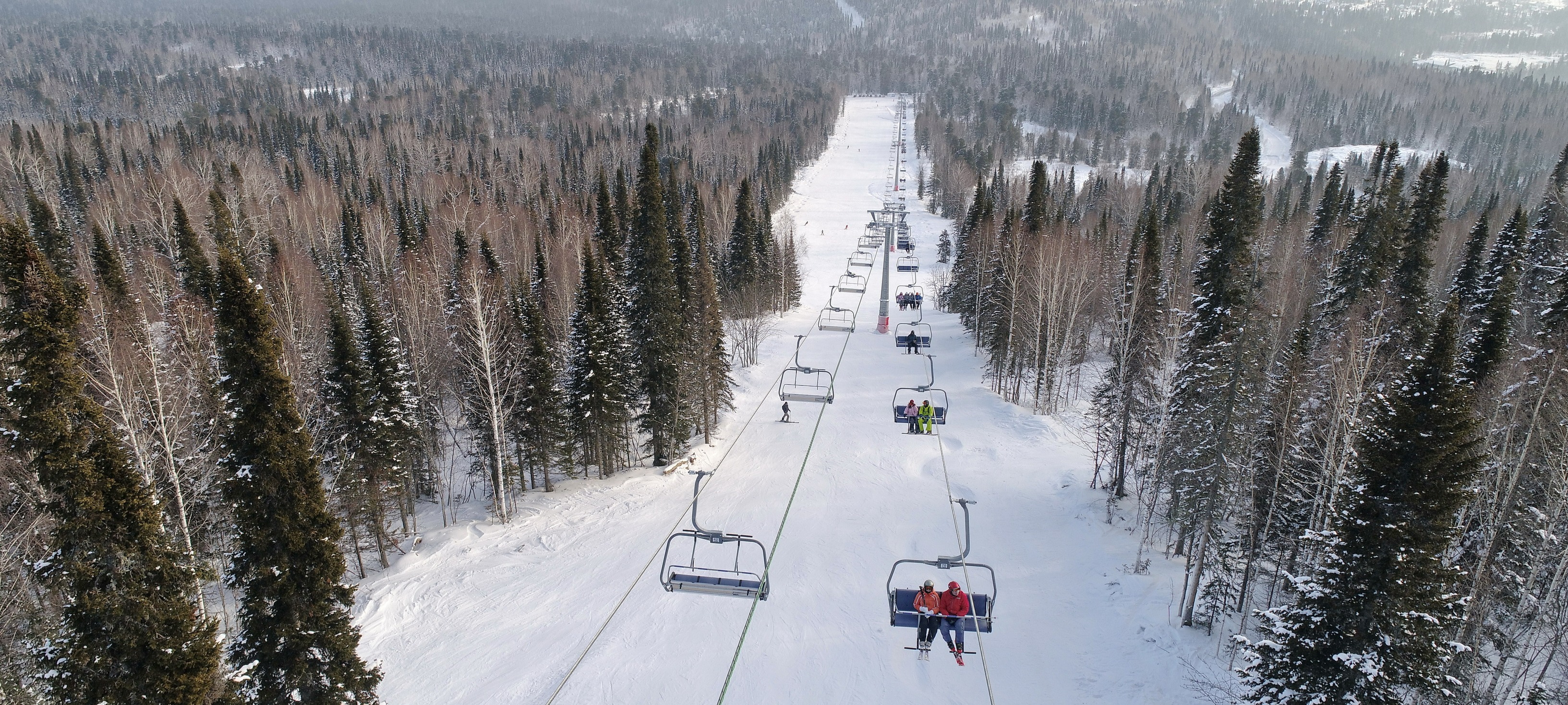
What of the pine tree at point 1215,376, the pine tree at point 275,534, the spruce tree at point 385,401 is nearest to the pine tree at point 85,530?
the pine tree at point 275,534

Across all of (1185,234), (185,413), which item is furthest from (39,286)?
A: (1185,234)

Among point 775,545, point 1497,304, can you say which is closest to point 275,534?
point 775,545

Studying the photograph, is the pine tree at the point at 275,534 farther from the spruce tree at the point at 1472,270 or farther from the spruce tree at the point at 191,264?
the spruce tree at the point at 1472,270

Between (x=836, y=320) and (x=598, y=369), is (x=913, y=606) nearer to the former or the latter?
(x=598, y=369)

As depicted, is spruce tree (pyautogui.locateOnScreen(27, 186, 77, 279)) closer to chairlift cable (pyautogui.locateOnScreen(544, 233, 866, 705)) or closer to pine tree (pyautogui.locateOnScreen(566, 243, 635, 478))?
pine tree (pyautogui.locateOnScreen(566, 243, 635, 478))

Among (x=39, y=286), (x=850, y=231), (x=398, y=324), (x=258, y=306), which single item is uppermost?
(x=39, y=286)

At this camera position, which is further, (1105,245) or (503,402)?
(1105,245)

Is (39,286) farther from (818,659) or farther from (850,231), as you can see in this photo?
(850,231)
